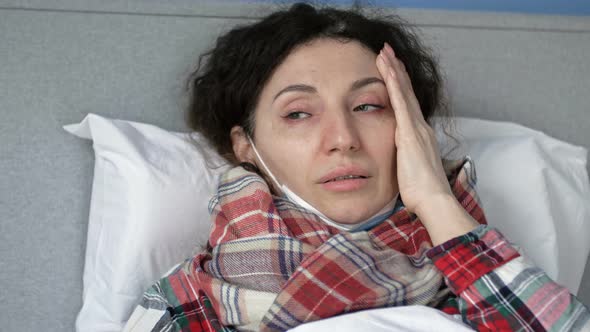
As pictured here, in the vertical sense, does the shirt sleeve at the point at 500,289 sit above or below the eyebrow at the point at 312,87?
below

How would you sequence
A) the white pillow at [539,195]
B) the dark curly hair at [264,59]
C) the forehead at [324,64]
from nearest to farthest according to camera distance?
the forehead at [324,64] < the dark curly hair at [264,59] < the white pillow at [539,195]

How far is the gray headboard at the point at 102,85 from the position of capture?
1.48m

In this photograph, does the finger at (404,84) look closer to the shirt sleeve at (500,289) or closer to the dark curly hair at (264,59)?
the dark curly hair at (264,59)

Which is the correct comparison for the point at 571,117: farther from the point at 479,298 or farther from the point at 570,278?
the point at 479,298

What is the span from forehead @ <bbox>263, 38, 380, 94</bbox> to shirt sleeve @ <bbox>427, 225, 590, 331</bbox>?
0.42m

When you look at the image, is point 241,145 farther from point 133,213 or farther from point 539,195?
point 539,195

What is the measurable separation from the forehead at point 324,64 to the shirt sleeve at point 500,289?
Result: 1.37ft

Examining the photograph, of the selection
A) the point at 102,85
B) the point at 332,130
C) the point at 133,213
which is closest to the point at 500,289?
the point at 332,130

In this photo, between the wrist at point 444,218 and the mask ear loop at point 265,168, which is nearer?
the wrist at point 444,218

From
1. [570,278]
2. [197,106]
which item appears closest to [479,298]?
[570,278]

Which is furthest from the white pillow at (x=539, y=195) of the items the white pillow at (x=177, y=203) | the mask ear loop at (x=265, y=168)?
the mask ear loop at (x=265, y=168)

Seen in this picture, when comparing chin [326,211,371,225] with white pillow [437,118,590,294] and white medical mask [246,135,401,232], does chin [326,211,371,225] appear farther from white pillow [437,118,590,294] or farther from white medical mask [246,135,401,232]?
white pillow [437,118,590,294]

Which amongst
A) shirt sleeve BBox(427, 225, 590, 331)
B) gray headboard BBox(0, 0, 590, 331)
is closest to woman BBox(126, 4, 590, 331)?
shirt sleeve BBox(427, 225, 590, 331)

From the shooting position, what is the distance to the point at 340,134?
4.01ft
